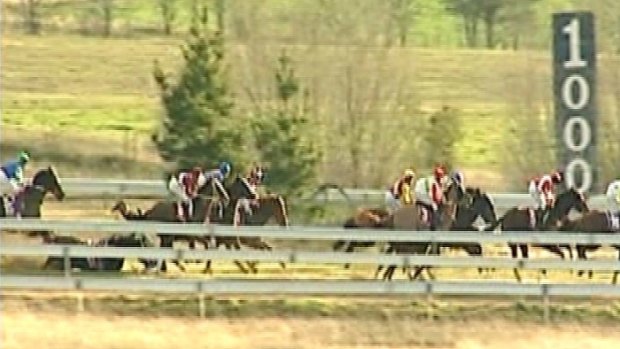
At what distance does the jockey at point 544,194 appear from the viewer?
22016 mm

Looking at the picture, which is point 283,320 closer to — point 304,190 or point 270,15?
point 304,190

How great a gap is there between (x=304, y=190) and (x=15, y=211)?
8165 mm

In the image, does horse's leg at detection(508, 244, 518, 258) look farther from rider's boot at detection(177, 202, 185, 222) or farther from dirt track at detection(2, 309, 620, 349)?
rider's boot at detection(177, 202, 185, 222)

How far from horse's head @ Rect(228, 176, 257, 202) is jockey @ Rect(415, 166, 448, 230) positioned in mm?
2280

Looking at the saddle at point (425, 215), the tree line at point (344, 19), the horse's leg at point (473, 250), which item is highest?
the tree line at point (344, 19)

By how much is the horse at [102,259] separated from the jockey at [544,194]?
548cm

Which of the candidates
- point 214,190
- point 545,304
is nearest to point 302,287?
point 545,304

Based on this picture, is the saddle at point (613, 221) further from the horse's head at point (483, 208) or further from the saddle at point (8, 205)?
the saddle at point (8, 205)

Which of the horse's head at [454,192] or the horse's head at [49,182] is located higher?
the horse's head at [49,182]

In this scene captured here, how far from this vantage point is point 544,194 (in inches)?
878

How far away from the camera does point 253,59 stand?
38156 millimetres

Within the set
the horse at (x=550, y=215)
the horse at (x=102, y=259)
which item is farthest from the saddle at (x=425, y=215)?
the horse at (x=102, y=259)

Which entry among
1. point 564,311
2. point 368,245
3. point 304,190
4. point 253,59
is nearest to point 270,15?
point 253,59

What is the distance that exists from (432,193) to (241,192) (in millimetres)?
2629
